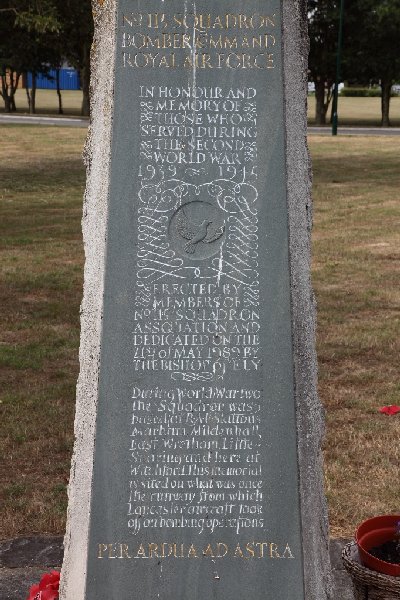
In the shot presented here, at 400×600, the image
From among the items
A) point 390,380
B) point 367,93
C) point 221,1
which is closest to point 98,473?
point 221,1

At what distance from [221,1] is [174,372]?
1415mm

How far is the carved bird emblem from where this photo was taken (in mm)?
4125

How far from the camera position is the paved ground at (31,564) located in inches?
187

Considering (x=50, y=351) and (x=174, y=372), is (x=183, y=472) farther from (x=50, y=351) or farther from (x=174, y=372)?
(x=50, y=351)

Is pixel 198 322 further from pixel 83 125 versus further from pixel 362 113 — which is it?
pixel 362 113

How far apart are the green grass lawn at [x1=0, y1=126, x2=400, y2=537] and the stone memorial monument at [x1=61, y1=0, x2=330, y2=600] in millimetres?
1530

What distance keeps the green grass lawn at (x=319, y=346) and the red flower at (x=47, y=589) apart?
1216mm

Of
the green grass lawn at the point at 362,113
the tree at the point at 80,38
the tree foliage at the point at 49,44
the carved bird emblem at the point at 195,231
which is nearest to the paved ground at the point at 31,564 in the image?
the carved bird emblem at the point at 195,231

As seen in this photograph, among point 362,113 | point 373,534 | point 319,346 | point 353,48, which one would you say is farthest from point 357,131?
point 373,534

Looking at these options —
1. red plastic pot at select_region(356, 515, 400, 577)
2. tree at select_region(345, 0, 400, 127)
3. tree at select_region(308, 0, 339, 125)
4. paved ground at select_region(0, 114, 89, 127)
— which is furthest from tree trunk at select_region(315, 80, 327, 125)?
red plastic pot at select_region(356, 515, 400, 577)

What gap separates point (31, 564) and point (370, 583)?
64.4 inches

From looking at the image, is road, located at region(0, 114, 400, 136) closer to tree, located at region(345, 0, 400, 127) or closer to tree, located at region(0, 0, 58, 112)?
tree, located at region(0, 0, 58, 112)

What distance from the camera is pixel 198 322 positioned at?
13.5 feet

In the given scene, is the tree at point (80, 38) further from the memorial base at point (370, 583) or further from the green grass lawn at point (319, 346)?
the memorial base at point (370, 583)
